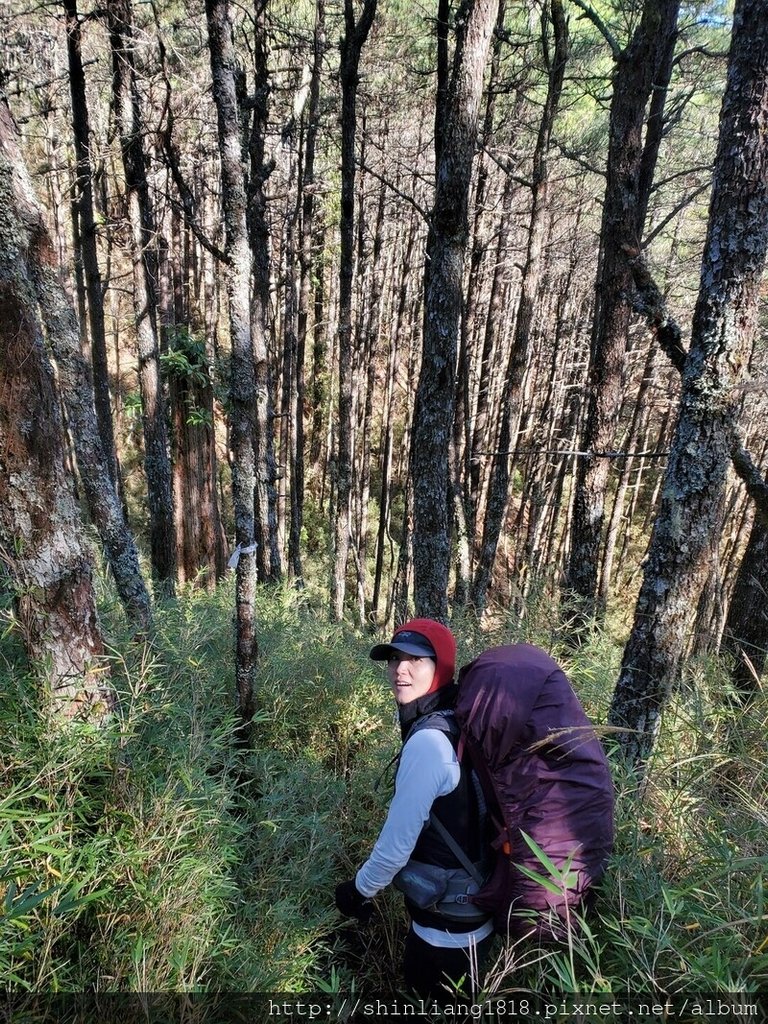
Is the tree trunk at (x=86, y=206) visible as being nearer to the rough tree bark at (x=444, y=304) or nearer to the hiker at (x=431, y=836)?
the rough tree bark at (x=444, y=304)

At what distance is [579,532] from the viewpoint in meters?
5.77

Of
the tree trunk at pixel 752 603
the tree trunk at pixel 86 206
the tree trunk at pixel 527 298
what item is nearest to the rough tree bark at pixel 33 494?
the tree trunk at pixel 86 206

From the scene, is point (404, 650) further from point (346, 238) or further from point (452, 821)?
point (346, 238)

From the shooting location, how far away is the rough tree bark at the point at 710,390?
2.46m

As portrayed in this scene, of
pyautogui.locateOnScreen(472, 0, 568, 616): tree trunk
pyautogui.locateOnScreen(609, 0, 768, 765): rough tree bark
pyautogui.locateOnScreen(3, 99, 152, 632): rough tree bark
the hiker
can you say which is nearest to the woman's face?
the hiker

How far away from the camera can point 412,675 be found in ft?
6.73

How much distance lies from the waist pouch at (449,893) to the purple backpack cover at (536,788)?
0.20 feet

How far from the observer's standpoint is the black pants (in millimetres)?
1936

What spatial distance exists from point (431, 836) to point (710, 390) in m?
2.30

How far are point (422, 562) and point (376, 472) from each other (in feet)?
56.2

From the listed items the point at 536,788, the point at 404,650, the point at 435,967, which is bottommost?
the point at 435,967

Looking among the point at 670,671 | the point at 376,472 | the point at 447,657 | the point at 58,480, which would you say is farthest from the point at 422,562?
the point at 376,472

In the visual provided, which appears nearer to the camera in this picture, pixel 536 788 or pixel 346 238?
pixel 536 788

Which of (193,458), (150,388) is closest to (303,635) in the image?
(150,388)
